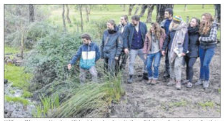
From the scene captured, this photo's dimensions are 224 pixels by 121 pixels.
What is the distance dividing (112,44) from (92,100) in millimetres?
1671

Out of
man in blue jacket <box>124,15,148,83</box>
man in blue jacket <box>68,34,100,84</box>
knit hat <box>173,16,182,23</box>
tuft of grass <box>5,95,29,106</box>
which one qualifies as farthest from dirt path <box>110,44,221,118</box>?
tuft of grass <box>5,95,29,106</box>

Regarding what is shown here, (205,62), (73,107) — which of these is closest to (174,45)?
(205,62)

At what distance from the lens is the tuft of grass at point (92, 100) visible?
20.9 ft

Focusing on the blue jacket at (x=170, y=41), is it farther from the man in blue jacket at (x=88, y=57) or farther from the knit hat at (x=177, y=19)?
the man in blue jacket at (x=88, y=57)

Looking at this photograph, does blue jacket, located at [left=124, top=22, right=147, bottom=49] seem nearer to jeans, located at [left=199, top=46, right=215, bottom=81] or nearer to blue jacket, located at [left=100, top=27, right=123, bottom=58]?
blue jacket, located at [left=100, top=27, right=123, bottom=58]

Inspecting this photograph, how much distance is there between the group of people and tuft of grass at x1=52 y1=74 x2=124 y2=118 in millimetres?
506

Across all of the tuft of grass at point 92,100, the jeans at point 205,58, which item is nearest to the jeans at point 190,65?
the jeans at point 205,58

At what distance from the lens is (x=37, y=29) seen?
1216cm

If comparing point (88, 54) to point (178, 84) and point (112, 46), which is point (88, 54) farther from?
point (178, 84)

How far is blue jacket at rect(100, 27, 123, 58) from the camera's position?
755 centimetres

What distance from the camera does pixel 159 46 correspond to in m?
7.49

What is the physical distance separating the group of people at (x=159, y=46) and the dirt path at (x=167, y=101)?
249mm

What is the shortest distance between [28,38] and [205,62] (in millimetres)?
8713

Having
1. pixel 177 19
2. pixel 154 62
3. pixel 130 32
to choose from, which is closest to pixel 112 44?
pixel 130 32
